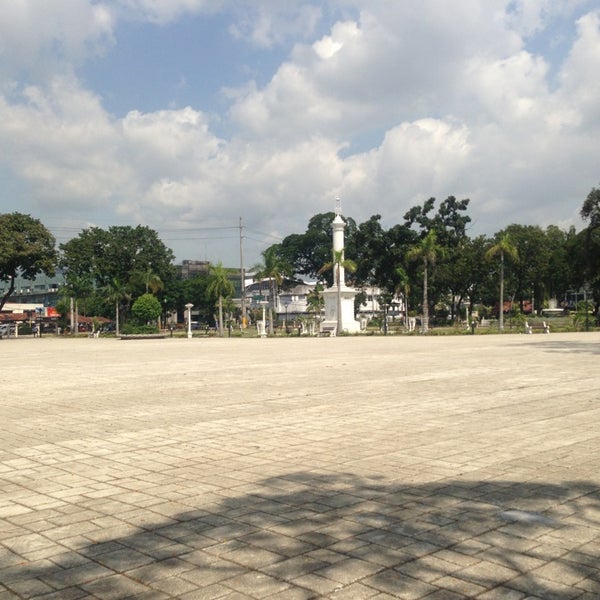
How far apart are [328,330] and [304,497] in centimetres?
4532

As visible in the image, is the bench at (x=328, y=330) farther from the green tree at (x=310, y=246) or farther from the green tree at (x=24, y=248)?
the green tree at (x=310, y=246)

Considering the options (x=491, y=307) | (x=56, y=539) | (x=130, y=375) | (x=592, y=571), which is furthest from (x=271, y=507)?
(x=491, y=307)

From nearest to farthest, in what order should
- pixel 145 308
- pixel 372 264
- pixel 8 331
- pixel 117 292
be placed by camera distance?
1. pixel 145 308
2. pixel 117 292
3. pixel 8 331
4. pixel 372 264

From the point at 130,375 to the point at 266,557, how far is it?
14.0 metres

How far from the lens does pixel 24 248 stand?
57031mm

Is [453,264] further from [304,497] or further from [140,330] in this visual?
[304,497]

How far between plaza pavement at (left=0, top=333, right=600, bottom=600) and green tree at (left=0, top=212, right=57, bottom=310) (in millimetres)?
48245

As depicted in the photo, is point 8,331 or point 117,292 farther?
point 8,331

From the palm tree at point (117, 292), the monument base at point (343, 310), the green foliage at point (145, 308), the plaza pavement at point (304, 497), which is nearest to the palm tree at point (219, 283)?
the green foliage at point (145, 308)

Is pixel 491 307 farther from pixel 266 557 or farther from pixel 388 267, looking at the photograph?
pixel 266 557

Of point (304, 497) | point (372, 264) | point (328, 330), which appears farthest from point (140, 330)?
point (304, 497)

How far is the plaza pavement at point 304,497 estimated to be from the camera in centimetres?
389

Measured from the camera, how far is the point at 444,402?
1118 cm

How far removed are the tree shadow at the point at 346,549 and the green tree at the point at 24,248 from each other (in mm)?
55897
